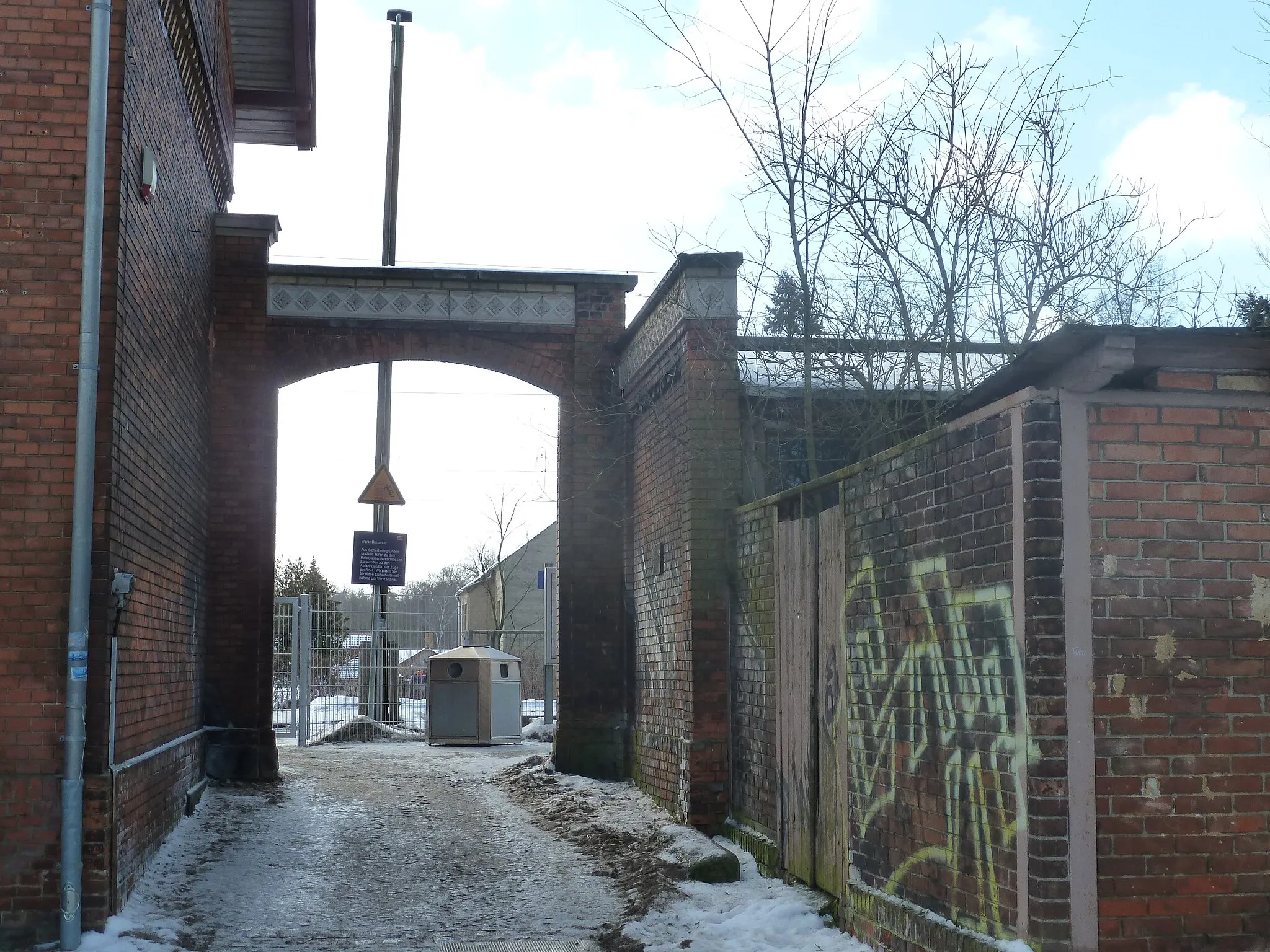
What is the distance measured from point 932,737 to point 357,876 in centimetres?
517

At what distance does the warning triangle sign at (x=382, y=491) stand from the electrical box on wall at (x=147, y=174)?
759 centimetres

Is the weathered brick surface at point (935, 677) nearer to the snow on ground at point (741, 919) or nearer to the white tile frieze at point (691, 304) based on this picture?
the snow on ground at point (741, 919)

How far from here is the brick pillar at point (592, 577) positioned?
1338 centimetres

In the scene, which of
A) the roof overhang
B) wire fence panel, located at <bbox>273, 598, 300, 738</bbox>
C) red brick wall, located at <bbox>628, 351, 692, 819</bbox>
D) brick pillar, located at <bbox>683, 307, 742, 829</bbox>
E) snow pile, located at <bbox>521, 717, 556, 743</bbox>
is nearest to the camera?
brick pillar, located at <bbox>683, 307, 742, 829</bbox>

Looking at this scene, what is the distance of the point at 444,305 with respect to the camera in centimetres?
1418

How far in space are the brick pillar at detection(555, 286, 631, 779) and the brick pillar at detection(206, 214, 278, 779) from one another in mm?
3096

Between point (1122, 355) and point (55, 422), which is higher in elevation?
point (55, 422)

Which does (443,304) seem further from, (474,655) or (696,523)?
(696,523)

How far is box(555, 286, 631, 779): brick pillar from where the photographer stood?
13.4 meters

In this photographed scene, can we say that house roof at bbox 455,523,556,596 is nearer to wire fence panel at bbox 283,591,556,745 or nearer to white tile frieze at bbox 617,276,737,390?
wire fence panel at bbox 283,591,556,745

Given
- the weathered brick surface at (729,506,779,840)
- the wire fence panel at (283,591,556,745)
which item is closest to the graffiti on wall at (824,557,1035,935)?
the weathered brick surface at (729,506,779,840)

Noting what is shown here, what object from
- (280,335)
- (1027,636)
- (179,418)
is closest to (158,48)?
(179,418)

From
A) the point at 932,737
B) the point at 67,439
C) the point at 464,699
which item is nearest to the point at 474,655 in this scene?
the point at 464,699

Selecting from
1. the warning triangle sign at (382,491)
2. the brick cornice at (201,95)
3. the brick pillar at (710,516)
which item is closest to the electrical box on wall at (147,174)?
the brick cornice at (201,95)
